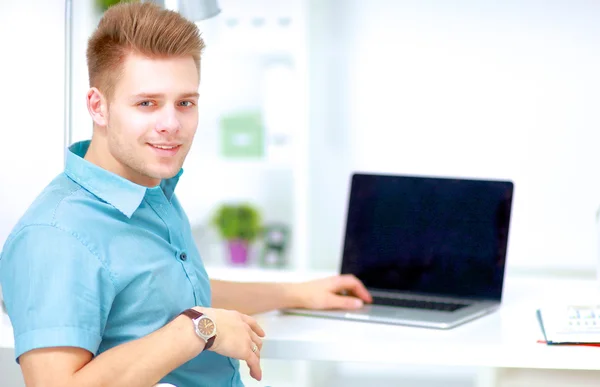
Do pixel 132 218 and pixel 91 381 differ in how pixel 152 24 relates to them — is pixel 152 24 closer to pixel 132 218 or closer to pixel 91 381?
pixel 132 218

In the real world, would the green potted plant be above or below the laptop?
below

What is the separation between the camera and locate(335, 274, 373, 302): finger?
5.59ft

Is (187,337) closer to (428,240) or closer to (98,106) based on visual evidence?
(98,106)

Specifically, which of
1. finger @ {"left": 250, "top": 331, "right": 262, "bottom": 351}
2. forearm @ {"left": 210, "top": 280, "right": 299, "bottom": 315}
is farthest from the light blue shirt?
forearm @ {"left": 210, "top": 280, "right": 299, "bottom": 315}

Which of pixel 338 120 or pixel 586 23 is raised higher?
pixel 586 23

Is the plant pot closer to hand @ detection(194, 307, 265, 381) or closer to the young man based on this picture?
the young man

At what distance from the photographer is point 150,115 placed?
4.12 ft

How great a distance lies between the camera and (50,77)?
5.60ft

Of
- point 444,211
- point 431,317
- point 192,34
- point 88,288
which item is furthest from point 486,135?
point 88,288

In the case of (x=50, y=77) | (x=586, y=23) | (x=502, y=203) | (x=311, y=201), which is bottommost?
(x=311, y=201)

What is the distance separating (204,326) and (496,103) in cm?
216

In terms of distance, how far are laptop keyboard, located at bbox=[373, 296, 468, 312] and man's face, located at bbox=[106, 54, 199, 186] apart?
602mm

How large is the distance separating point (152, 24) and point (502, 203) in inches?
33.2

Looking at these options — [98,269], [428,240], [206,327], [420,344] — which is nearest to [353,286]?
[428,240]
